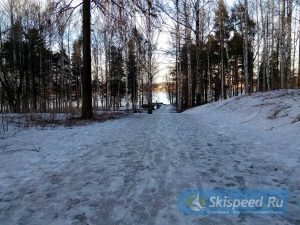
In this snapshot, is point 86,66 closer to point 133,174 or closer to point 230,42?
point 133,174

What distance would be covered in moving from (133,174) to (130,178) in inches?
7.0

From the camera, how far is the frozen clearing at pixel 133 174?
270 cm

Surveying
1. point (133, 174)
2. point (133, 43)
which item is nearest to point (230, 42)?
point (133, 43)

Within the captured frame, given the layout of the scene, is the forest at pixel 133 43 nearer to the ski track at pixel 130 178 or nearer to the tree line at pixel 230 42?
the tree line at pixel 230 42

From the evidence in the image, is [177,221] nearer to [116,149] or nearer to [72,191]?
[72,191]

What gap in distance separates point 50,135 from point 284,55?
1799 centimetres

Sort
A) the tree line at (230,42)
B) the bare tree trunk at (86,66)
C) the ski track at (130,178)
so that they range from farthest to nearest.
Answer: the tree line at (230,42)
the bare tree trunk at (86,66)
the ski track at (130,178)

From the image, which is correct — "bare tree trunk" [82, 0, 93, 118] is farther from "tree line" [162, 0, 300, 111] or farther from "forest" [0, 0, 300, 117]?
"tree line" [162, 0, 300, 111]

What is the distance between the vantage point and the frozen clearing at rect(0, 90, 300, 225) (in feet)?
8.86

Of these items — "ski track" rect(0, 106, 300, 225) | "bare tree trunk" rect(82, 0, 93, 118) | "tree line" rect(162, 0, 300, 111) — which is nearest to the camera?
"ski track" rect(0, 106, 300, 225)

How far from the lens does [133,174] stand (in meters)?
3.96

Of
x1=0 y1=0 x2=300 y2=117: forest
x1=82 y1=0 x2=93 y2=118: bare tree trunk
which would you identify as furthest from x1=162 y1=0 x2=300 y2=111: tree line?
x1=82 y1=0 x2=93 y2=118: bare tree trunk

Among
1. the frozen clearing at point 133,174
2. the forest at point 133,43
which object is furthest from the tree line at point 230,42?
the frozen clearing at point 133,174

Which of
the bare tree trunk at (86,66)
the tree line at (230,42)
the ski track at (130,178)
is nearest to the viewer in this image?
the ski track at (130,178)
